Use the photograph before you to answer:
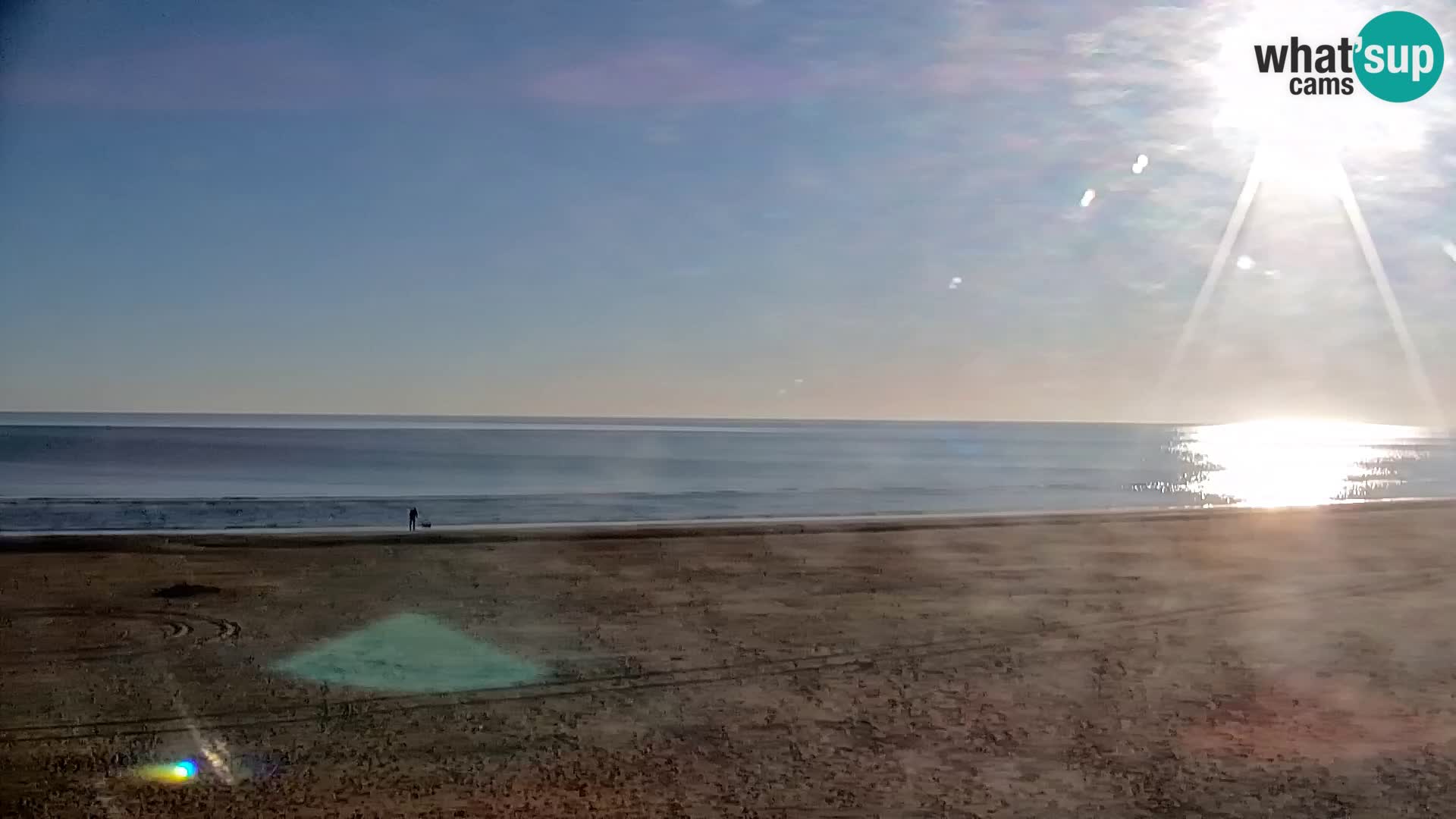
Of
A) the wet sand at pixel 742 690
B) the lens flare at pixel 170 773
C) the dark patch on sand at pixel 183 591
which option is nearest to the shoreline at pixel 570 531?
the wet sand at pixel 742 690

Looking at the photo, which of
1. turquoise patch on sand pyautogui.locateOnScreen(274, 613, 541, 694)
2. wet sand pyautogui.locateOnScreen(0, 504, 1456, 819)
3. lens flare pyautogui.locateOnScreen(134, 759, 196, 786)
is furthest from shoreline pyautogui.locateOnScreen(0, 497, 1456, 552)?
lens flare pyautogui.locateOnScreen(134, 759, 196, 786)

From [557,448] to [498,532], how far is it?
88878 mm

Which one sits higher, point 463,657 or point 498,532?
point 463,657

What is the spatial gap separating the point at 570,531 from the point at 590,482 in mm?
31473

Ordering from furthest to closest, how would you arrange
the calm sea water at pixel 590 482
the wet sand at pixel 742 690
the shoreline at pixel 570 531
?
the calm sea water at pixel 590 482, the shoreline at pixel 570 531, the wet sand at pixel 742 690

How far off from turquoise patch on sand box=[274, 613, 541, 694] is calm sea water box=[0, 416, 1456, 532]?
20082 millimetres

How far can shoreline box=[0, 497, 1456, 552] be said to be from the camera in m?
26.4

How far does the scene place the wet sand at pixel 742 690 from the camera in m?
9.73

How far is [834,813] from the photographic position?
30.3 ft

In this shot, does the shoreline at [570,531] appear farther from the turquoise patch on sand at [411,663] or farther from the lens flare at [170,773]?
the lens flare at [170,773]

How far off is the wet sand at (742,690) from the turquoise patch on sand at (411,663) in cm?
31

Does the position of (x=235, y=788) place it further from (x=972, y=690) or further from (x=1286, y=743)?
(x=1286, y=743)

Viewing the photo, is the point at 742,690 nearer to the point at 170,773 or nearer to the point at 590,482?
the point at 170,773

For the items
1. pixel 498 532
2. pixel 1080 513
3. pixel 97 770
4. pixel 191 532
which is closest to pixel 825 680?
pixel 97 770
